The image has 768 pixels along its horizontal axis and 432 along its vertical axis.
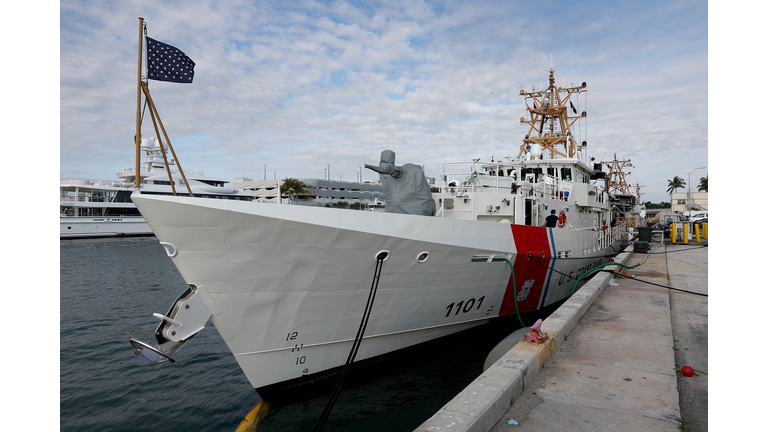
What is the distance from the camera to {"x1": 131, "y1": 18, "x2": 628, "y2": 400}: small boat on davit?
4.68 metres

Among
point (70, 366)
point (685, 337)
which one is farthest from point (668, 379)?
point (70, 366)

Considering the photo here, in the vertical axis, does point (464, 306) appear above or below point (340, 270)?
below

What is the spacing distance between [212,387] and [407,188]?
513 centimetres

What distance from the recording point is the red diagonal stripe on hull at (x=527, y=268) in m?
7.93

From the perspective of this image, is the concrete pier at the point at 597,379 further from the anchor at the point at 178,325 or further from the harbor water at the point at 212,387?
the anchor at the point at 178,325

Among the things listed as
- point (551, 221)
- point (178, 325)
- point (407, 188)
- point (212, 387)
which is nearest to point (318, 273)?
point (178, 325)

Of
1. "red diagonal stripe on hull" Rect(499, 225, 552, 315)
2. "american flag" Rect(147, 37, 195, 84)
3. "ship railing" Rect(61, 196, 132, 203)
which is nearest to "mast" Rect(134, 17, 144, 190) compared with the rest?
"american flag" Rect(147, 37, 195, 84)

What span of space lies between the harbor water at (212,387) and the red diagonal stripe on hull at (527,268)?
82cm

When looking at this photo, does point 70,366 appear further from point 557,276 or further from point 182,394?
point 557,276

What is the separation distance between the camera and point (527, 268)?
27.5 feet

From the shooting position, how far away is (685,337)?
5.84 meters

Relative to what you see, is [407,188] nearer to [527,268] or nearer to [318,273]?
[318,273]

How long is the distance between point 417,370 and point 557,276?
4.83 metres

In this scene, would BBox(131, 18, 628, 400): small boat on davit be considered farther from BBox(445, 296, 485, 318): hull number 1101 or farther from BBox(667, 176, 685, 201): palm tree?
BBox(667, 176, 685, 201): palm tree
